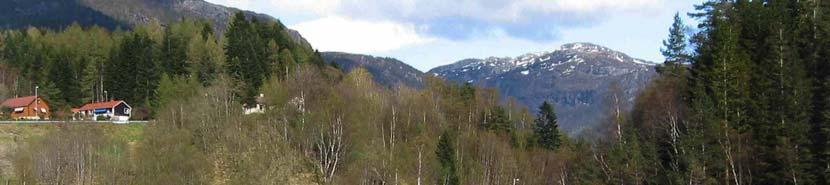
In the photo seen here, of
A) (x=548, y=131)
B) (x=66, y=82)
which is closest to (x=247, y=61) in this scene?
(x=66, y=82)

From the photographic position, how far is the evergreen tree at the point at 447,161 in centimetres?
6009

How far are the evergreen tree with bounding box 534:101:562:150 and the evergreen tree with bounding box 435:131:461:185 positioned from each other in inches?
855

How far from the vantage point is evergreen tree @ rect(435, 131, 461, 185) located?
197ft

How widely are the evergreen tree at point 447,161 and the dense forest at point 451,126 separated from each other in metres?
0.12

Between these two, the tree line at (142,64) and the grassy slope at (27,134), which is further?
the tree line at (142,64)

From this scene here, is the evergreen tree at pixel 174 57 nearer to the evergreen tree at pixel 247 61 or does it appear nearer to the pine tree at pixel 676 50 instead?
the evergreen tree at pixel 247 61

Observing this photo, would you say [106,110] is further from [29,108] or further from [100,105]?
[29,108]

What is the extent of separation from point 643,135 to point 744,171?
1165cm

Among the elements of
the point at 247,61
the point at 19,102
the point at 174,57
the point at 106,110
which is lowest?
the point at 106,110

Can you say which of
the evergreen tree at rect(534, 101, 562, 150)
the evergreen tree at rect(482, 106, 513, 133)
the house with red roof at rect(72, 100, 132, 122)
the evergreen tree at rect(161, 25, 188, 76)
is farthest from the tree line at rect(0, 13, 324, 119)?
the evergreen tree at rect(534, 101, 562, 150)

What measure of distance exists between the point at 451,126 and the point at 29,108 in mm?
46044

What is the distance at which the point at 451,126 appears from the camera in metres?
80.7

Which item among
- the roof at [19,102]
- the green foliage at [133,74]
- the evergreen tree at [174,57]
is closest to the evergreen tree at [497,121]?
the evergreen tree at [174,57]

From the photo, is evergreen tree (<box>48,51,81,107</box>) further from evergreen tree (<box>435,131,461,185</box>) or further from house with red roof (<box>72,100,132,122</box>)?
evergreen tree (<box>435,131,461,185</box>)
